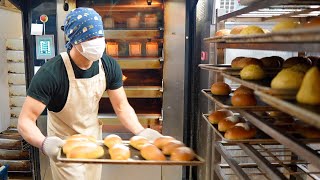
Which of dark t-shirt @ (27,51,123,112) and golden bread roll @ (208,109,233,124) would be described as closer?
dark t-shirt @ (27,51,123,112)

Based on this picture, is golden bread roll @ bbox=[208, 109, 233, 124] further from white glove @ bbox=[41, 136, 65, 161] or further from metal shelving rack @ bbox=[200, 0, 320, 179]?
white glove @ bbox=[41, 136, 65, 161]

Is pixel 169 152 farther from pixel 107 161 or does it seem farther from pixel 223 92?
pixel 223 92

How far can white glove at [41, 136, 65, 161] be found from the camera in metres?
1.57

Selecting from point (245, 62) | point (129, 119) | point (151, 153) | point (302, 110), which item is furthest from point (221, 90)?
point (302, 110)

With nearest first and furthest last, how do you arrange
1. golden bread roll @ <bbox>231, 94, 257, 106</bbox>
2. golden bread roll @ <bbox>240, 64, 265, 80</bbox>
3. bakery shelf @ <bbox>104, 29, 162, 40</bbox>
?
golden bread roll @ <bbox>240, 64, 265, 80</bbox>
golden bread roll @ <bbox>231, 94, 257, 106</bbox>
bakery shelf @ <bbox>104, 29, 162, 40</bbox>

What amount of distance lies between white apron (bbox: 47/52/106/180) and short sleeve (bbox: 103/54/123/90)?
33 mm

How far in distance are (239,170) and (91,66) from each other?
1.06 m

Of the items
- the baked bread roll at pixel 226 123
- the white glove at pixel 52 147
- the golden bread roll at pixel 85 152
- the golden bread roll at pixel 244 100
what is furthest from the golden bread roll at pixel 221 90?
the white glove at pixel 52 147

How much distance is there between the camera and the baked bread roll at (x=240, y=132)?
1621 mm

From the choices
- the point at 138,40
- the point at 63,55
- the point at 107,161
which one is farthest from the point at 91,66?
the point at 138,40

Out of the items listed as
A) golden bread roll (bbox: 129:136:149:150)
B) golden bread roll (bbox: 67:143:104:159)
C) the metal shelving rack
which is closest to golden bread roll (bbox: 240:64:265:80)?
the metal shelving rack

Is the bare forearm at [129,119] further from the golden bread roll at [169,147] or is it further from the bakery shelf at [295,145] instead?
the bakery shelf at [295,145]

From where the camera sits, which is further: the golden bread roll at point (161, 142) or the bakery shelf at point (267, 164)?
the golden bread roll at point (161, 142)

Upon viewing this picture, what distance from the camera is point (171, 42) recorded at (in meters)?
2.79
